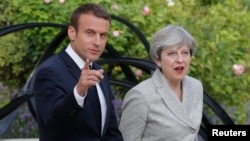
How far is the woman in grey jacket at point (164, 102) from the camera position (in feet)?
9.77

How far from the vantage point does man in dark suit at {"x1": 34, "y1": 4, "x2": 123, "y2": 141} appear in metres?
2.53

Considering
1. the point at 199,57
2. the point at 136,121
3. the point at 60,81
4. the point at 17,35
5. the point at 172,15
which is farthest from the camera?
the point at 17,35

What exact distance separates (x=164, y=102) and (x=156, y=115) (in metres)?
0.08

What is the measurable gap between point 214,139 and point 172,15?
7.87 feet

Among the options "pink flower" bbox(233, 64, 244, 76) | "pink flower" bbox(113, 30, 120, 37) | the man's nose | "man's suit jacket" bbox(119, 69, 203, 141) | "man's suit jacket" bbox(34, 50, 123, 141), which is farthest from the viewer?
"pink flower" bbox(113, 30, 120, 37)

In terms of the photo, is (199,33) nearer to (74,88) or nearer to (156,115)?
(156,115)

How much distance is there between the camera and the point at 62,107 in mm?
2459

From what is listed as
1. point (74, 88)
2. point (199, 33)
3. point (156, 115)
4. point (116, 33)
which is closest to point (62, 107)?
point (74, 88)

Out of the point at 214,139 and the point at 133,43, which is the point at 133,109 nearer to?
the point at 214,139

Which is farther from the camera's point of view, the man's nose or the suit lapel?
the suit lapel

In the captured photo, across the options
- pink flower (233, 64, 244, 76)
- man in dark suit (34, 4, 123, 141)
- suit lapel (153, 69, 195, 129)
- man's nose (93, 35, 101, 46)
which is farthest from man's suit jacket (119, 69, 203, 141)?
pink flower (233, 64, 244, 76)

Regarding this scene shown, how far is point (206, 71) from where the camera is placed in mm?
5570

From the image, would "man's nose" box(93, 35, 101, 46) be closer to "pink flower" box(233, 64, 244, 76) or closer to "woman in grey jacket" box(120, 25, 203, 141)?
"woman in grey jacket" box(120, 25, 203, 141)

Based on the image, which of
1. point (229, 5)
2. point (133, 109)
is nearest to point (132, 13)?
point (229, 5)
